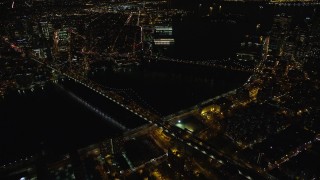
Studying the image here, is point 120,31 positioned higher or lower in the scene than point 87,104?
higher

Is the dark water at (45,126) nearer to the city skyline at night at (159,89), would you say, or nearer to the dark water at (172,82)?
the city skyline at night at (159,89)

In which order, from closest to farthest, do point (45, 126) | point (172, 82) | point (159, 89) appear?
1. point (45, 126)
2. point (159, 89)
3. point (172, 82)

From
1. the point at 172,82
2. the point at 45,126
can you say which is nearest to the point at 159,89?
the point at 172,82

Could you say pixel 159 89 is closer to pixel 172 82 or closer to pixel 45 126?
pixel 172 82

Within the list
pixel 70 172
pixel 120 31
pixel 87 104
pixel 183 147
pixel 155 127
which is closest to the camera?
pixel 70 172

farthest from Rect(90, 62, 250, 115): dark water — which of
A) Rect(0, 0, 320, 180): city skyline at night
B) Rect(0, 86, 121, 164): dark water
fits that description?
Rect(0, 86, 121, 164): dark water

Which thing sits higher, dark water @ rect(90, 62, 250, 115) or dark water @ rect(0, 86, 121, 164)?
dark water @ rect(90, 62, 250, 115)

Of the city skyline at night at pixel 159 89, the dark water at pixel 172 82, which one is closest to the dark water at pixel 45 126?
the city skyline at night at pixel 159 89

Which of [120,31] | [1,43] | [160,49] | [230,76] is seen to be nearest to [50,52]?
[1,43]

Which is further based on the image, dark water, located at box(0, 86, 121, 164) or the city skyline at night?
dark water, located at box(0, 86, 121, 164)

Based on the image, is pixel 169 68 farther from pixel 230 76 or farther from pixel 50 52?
pixel 50 52

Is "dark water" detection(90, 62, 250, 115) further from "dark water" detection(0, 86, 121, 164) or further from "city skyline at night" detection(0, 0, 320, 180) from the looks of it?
"dark water" detection(0, 86, 121, 164)
